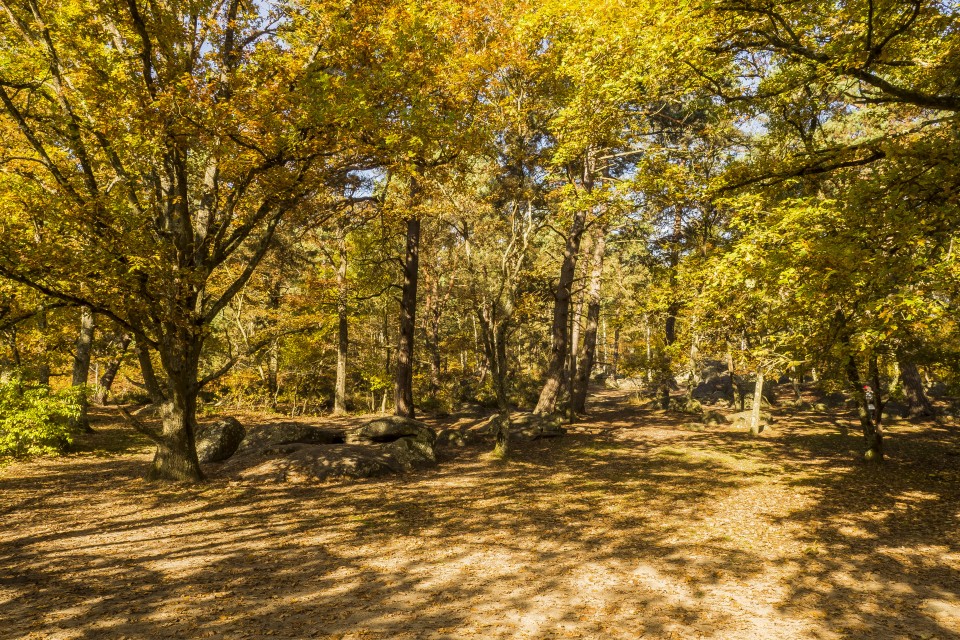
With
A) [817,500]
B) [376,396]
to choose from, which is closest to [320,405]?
→ [376,396]

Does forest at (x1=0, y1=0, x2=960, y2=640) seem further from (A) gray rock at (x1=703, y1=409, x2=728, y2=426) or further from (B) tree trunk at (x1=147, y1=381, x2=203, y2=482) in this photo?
(A) gray rock at (x1=703, y1=409, x2=728, y2=426)

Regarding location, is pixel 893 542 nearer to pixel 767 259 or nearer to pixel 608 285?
pixel 767 259

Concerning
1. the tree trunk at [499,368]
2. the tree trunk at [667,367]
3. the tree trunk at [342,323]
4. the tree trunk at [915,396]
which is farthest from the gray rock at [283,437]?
the tree trunk at [915,396]

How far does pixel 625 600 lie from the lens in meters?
5.80

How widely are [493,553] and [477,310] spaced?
7.25m

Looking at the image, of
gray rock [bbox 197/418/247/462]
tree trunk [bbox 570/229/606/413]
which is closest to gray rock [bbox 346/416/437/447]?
gray rock [bbox 197/418/247/462]

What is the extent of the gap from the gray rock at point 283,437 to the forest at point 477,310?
11 cm

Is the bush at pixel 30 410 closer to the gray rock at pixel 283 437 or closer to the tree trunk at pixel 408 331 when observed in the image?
the gray rock at pixel 283 437

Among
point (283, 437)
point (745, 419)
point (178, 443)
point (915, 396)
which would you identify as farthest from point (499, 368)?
point (915, 396)

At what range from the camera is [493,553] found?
7.34 m

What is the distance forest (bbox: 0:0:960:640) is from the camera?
19.7 feet

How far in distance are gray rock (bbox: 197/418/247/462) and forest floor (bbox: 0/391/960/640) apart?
1.73 metres

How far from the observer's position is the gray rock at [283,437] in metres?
14.2

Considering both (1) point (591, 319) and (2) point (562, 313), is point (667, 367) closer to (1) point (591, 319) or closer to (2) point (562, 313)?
(1) point (591, 319)
